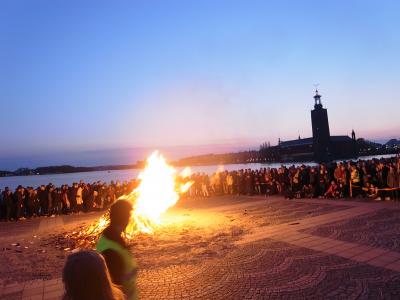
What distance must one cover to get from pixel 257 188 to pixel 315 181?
5.39m

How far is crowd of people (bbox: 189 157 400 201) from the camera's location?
736 inches

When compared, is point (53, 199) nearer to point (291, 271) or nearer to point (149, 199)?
point (149, 199)

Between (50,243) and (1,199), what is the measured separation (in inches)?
401

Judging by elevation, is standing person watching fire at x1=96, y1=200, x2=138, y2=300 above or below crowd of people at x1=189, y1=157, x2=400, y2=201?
above

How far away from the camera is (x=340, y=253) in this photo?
9609mm

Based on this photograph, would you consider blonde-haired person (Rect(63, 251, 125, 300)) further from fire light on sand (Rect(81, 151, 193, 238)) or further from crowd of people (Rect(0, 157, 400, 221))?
crowd of people (Rect(0, 157, 400, 221))

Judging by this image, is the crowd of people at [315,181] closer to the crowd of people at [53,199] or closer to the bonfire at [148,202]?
the crowd of people at [53,199]

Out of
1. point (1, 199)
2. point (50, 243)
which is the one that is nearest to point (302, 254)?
point (50, 243)

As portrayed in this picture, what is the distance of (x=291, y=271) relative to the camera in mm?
8523

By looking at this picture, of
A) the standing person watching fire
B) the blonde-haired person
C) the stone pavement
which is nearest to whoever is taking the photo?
the blonde-haired person

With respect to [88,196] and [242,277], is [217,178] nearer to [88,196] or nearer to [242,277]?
[88,196]

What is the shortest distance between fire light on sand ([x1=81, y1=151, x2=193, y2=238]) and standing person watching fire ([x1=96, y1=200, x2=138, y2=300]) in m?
9.86

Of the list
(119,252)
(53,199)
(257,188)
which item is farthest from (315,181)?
(119,252)

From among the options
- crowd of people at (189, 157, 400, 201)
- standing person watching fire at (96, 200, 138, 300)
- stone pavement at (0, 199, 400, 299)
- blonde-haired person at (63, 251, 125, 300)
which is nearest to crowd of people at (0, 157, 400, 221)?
crowd of people at (189, 157, 400, 201)
